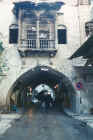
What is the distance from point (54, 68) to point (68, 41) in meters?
3.17

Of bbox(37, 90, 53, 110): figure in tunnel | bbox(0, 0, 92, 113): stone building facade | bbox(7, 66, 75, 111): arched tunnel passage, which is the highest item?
bbox(0, 0, 92, 113): stone building facade

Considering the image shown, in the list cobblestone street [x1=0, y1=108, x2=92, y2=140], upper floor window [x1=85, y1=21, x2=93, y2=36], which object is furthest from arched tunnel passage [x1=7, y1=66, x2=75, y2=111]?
cobblestone street [x1=0, y1=108, x2=92, y2=140]

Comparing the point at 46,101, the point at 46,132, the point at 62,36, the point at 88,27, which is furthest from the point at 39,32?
the point at 46,101

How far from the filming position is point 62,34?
18172mm

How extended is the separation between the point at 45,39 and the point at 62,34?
2.10 metres

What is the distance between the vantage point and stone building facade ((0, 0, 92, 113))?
663 inches

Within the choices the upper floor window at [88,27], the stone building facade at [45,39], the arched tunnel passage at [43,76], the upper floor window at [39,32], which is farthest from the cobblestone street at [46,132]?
the upper floor window at [88,27]

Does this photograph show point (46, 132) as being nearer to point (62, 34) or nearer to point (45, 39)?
point (45, 39)

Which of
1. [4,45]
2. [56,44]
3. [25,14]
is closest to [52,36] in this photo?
[56,44]

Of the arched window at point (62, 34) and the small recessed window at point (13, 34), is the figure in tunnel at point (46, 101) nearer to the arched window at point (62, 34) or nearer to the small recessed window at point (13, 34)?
the arched window at point (62, 34)

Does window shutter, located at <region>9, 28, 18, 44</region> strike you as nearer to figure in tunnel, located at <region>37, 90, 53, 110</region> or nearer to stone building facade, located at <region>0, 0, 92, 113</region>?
stone building facade, located at <region>0, 0, 92, 113</region>

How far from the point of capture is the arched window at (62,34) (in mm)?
18047

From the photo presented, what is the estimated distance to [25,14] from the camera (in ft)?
58.1

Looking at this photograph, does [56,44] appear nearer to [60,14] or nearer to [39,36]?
[39,36]
